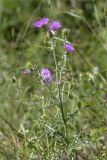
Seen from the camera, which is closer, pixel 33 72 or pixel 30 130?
pixel 33 72

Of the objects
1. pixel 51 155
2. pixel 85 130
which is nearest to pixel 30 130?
pixel 85 130

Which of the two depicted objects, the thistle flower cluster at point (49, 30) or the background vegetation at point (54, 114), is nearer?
the thistle flower cluster at point (49, 30)

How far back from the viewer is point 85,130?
2.62 meters

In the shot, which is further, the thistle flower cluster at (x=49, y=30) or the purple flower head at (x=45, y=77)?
the purple flower head at (x=45, y=77)

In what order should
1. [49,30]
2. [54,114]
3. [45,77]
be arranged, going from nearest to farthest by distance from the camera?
[49,30]
[45,77]
[54,114]

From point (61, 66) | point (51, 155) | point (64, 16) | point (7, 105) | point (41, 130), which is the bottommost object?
point (51, 155)

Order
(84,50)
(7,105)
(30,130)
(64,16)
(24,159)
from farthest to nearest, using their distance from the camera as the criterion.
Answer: (64,16) < (84,50) < (7,105) < (30,130) < (24,159)

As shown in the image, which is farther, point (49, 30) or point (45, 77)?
point (45, 77)

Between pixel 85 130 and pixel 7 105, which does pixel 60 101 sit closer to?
pixel 85 130

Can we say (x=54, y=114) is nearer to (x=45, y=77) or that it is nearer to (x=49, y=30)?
(x=45, y=77)

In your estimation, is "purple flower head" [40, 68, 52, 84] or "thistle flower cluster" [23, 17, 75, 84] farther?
"purple flower head" [40, 68, 52, 84]

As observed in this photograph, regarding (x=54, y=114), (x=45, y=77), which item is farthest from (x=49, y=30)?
(x=54, y=114)

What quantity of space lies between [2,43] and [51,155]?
235 cm

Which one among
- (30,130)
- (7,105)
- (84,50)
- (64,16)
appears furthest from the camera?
(64,16)
